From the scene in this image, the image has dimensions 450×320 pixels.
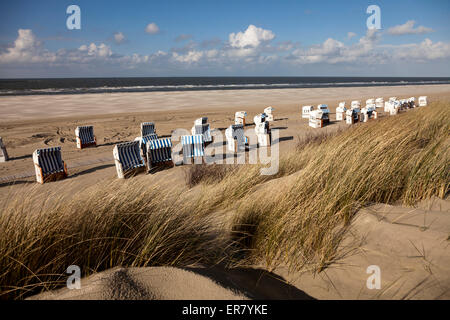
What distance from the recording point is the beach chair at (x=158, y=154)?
30.6 feet

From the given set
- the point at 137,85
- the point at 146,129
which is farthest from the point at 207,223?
the point at 137,85

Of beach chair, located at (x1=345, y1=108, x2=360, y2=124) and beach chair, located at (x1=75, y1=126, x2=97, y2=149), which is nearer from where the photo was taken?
beach chair, located at (x1=75, y1=126, x2=97, y2=149)

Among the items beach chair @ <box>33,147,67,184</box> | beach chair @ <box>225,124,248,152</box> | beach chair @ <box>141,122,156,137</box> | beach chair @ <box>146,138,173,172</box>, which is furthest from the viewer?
beach chair @ <box>141,122,156,137</box>

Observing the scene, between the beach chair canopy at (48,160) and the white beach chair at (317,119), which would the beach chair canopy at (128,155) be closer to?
the beach chair canopy at (48,160)

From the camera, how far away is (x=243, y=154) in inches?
424

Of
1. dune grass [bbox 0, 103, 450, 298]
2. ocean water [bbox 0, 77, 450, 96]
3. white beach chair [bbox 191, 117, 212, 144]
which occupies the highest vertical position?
ocean water [bbox 0, 77, 450, 96]

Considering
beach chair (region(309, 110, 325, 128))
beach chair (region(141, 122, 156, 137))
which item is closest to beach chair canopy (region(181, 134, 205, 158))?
beach chair (region(141, 122, 156, 137))

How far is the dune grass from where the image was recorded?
2.43m

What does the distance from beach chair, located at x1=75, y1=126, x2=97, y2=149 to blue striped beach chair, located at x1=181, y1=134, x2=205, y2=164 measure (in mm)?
5810

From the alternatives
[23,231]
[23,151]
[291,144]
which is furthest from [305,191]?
[23,151]

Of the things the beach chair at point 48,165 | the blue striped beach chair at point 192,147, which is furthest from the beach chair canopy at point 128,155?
the beach chair at point 48,165

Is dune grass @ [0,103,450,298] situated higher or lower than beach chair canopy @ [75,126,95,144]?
lower

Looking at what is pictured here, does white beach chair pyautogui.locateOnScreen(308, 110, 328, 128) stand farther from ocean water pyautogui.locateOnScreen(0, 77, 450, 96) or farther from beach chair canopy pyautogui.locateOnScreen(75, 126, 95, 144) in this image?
ocean water pyautogui.locateOnScreen(0, 77, 450, 96)

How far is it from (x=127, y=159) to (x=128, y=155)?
0.45 ft
